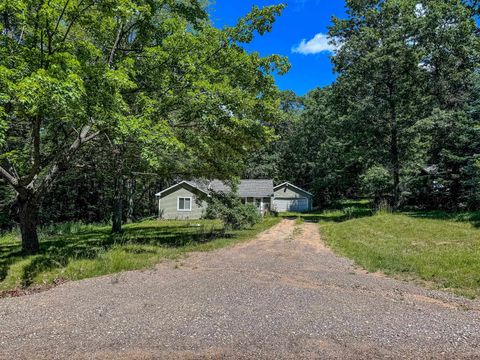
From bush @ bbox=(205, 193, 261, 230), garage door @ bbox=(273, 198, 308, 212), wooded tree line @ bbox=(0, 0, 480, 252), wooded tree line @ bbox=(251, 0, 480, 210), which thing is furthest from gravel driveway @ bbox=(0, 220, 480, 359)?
garage door @ bbox=(273, 198, 308, 212)

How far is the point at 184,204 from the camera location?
1250 inches

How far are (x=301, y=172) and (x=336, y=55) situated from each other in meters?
24.1

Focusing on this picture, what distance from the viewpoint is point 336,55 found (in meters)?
25.1

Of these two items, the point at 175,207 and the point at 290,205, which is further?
the point at 290,205

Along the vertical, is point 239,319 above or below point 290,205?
below

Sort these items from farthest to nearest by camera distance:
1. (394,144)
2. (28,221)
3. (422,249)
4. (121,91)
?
1. (394,144)
2. (121,91)
3. (422,249)
4. (28,221)

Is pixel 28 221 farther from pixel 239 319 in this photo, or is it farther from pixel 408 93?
pixel 408 93

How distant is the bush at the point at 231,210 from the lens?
1804 centimetres

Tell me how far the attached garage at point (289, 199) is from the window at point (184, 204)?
1177cm

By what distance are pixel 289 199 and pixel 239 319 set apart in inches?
1378

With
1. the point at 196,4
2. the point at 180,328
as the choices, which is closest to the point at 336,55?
the point at 196,4

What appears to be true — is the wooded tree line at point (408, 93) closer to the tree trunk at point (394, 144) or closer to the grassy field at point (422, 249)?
the tree trunk at point (394, 144)

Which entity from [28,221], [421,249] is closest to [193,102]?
[28,221]

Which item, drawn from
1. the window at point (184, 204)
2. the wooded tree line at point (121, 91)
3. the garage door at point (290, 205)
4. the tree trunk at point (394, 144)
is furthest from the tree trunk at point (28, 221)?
the garage door at point (290, 205)
